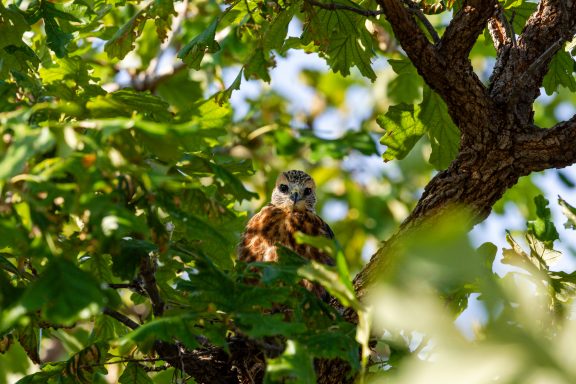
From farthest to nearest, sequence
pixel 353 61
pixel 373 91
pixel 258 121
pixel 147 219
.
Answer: pixel 373 91
pixel 258 121
pixel 353 61
pixel 147 219

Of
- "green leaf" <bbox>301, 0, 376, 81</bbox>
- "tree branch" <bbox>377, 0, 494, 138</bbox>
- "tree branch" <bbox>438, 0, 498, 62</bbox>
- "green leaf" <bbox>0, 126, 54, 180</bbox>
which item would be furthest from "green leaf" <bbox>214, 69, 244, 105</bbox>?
"green leaf" <bbox>0, 126, 54, 180</bbox>

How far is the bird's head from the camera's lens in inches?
248

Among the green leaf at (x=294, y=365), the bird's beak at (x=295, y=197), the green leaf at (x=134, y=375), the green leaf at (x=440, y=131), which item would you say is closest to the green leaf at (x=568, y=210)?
the green leaf at (x=440, y=131)

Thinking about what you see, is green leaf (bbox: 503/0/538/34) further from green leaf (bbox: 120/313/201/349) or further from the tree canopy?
green leaf (bbox: 120/313/201/349)

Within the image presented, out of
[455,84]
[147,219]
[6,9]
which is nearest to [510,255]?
[455,84]

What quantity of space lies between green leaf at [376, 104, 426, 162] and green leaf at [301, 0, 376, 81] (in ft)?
0.72

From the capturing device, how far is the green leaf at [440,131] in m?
4.48

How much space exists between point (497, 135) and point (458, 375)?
2.19m

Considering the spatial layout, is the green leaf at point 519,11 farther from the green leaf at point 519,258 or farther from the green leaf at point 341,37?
the green leaf at point 519,258

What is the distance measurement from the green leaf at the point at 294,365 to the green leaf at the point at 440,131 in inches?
81.0

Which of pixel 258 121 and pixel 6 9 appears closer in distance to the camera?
pixel 6 9

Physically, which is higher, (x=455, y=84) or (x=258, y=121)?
(x=258, y=121)

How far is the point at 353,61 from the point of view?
4.54m

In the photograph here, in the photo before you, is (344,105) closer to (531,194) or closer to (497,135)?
(531,194)
